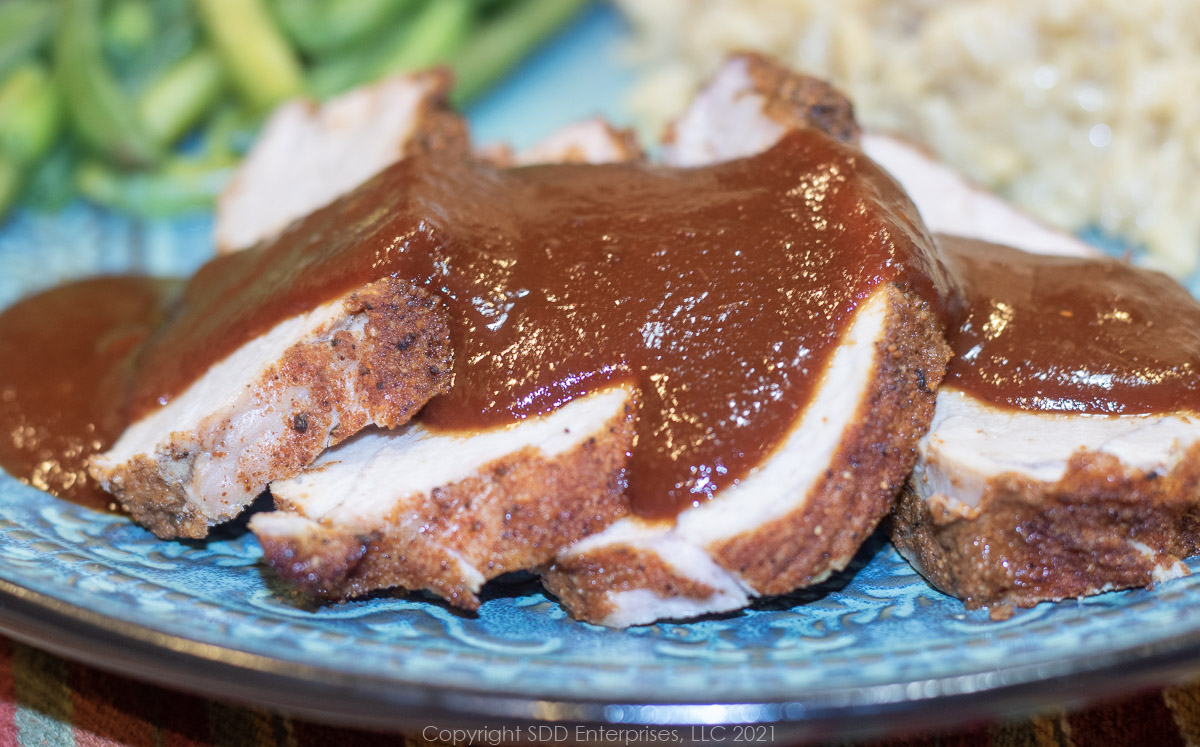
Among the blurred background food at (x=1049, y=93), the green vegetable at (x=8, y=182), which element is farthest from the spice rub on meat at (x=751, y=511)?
the green vegetable at (x=8, y=182)

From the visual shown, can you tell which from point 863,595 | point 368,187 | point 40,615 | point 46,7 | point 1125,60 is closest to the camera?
point 40,615

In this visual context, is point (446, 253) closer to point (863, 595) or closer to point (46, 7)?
point (863, 595)

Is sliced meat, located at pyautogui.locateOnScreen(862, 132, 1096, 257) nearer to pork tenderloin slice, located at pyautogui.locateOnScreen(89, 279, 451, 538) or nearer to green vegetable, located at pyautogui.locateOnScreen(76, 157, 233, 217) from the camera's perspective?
pork tenderloin slice, located at pyautogui.locateOnScreen(89, 279, 451, 538)

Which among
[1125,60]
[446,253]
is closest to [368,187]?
[446,253]

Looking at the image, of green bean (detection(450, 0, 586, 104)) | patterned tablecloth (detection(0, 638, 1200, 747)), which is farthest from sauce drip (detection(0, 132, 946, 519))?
green bean (detection(450, 0, 586, 104))

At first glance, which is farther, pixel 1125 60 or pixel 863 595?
Result: pixel 1125 60

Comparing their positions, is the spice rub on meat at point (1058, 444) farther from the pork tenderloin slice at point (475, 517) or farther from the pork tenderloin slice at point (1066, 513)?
the pork tenderloin slice at point (475, 517)

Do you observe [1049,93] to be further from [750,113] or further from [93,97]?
[93,97]
